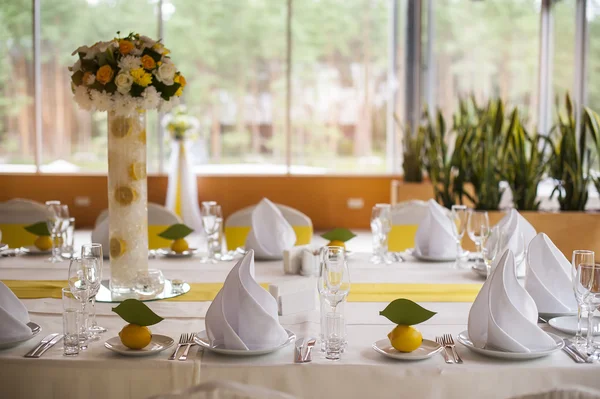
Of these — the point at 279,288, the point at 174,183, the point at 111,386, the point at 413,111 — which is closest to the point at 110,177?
the point at 279,288

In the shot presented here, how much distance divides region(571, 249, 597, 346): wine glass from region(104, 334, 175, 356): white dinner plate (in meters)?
0.96

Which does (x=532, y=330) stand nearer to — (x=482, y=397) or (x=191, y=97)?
Answer: (x=482, y=397)

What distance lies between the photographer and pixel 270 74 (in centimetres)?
804

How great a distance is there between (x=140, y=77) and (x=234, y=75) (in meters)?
5.95

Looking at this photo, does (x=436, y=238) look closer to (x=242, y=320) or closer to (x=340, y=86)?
(x=242, y=320)

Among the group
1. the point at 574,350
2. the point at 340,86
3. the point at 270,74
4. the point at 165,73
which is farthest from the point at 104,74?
the point at 340,86

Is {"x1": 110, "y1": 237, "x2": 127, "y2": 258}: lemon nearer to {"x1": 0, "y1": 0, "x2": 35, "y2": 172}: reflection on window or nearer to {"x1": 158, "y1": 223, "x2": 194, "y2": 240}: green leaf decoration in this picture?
{"x1": 158, "y1": 223, "x2": 194, "y2": 240}: green leaf decoration

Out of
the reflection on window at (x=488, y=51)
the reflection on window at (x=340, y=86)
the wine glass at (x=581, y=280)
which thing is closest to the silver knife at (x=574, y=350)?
the wine glass at (x=581, y=280)

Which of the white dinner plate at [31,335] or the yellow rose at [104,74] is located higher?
the yellow rose at [104,74]

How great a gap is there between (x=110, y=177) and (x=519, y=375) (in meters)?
1.40

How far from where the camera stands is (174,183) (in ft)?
23.5

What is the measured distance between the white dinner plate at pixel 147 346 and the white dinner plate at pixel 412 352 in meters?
0.49

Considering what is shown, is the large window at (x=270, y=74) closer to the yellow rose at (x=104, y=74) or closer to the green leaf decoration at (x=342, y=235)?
the green leaf decoration at (x=342, y=235)

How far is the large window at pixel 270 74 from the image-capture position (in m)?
7.67
